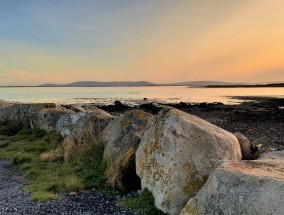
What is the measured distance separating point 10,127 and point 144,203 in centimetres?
1672

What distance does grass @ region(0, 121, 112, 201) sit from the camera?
37.1 ft

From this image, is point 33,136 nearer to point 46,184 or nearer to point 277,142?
point 46,184

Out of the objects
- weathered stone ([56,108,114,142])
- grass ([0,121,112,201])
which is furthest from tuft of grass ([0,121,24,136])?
weathered stone ([56,108,114,142])

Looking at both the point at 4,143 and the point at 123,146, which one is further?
the point at 4,143

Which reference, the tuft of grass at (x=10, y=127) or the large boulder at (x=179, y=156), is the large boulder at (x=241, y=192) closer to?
the large boulder at (x=179, y=156)

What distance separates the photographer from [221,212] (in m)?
7.30

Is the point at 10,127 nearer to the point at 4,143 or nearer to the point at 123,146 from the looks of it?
the point at 4,143

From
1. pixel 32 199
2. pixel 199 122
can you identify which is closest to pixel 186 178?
pixel 199 122

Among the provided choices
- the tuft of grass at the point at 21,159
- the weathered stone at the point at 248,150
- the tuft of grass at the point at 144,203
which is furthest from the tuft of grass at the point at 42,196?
the weathered stone at the point at 248,150

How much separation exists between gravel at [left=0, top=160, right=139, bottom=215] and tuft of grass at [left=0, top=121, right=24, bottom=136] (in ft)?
40.8

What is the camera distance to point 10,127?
2398 centimetres

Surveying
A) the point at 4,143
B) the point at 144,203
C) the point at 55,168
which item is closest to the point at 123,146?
the point at 55,168

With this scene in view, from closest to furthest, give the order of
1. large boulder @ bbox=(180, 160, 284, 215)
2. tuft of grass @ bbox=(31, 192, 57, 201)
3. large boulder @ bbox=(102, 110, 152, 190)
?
large boulder @ bbox=(180, 160, 284, 215) → tuft of grass @ bbox=(31, 192, 57, 201) → large boulder @ bbox=(102, 110, 152, 190)

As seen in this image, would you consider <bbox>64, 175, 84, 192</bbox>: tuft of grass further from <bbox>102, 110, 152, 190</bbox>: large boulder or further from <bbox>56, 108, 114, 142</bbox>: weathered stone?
<bbox>56, 108, 114, 142</bbox>: weathered stone
